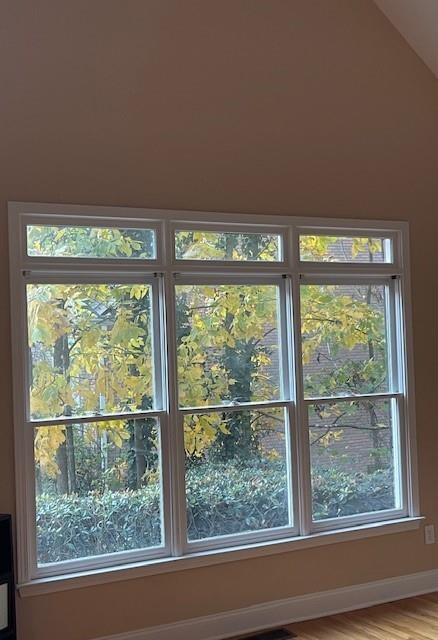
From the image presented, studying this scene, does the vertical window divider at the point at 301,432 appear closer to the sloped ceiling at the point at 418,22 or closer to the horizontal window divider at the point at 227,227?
the horizontal window divider at the point at 227,227

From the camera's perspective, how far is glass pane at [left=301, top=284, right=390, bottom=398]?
14.4 feet

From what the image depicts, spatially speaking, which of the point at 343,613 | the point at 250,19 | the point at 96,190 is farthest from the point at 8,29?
the point at 343,613

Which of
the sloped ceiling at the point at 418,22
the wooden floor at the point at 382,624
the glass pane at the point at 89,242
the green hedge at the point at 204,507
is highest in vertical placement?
the sloped ceiling at the point at 418,22

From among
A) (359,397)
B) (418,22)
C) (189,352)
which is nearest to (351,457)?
(359,397)

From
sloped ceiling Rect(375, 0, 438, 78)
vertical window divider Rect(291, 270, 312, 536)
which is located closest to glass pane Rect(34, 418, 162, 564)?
vertical window divider Rect(291, 270, 312, 536)

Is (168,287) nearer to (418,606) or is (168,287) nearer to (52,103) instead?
(52,103)

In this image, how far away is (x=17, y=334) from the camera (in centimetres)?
357

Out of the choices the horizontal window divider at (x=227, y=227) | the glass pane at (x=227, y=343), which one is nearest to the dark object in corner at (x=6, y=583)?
the glass pane at (x=227, y=343)

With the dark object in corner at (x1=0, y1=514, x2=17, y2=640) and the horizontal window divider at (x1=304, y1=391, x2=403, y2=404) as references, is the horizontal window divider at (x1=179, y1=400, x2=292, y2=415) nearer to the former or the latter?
the horizontal window divider at (x1=304, y1=391, x2=403, y2=404)

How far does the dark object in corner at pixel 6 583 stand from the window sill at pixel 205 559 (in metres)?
0.15

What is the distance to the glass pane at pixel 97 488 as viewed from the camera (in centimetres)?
368

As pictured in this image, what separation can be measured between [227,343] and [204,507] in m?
0.93

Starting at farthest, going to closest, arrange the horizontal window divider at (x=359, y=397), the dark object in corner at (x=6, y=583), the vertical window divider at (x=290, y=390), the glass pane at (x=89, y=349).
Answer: the horizontal window divider at (x=359, y=397) < the vertical window divider at (x=290, y=390) < the glass pane at (x=89, y=349) < the dark object in corner at (x=6, y=583)

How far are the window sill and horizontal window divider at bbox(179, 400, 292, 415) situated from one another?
0.77m
